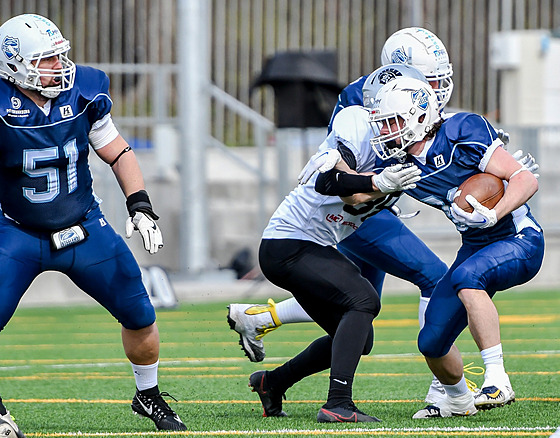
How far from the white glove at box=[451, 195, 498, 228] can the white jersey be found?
0.45m

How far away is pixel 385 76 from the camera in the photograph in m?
5.64

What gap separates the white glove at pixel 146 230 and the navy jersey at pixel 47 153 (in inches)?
8.6


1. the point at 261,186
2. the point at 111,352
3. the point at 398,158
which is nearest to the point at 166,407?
the point at 398,158

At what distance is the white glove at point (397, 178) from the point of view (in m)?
5.11

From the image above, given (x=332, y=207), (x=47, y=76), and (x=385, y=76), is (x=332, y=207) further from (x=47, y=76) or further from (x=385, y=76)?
(x=47, y=76)

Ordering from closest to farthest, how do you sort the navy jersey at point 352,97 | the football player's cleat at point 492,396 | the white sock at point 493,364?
the football player's cleat at point 492,396
the white sock at point 493,364
the navy jersey at point 352,97

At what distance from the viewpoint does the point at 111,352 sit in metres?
8.69

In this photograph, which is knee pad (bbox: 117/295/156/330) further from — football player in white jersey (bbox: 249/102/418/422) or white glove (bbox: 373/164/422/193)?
white glove (bbox: 373/164/422/193)

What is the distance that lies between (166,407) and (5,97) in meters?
1.47

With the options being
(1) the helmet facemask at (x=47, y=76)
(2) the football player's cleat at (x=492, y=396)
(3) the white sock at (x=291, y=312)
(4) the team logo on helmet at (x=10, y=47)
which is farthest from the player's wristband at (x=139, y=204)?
(2) the football player's cleat at (x=492, y=396)

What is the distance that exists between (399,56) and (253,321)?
1.51 m

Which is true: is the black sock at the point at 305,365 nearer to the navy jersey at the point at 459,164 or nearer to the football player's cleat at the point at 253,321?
the football player's cleat at the point at 253,321

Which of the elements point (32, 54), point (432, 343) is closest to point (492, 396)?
point (432, 343)

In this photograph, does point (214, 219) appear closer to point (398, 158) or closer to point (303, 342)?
point (303, 342)
